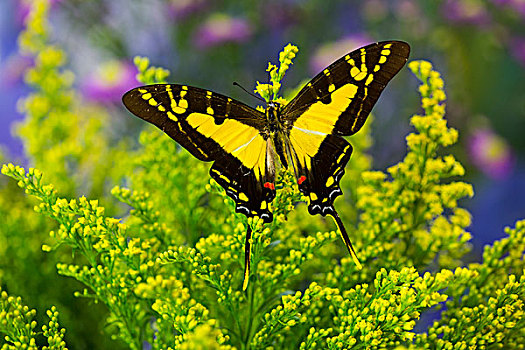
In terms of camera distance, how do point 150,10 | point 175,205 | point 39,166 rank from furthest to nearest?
point 150,10
point 39,166
point 175,205

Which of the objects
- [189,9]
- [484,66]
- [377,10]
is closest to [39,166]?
[189,9]

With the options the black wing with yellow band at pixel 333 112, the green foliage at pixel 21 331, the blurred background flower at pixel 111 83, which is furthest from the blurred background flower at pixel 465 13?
the green foliage at pixel 21 331

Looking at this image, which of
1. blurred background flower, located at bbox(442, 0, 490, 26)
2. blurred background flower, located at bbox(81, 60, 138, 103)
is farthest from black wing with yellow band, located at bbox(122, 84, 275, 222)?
blurred background flower, located at bbox(442, 0, 490, 26)

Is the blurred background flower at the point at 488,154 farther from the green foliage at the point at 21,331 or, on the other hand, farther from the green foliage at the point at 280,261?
the green foliage at the point at 21,331

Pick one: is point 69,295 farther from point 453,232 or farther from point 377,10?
point 377,10

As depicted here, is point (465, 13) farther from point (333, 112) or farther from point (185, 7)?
point (333, 112)

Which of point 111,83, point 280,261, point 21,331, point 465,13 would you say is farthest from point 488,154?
point 21,331
